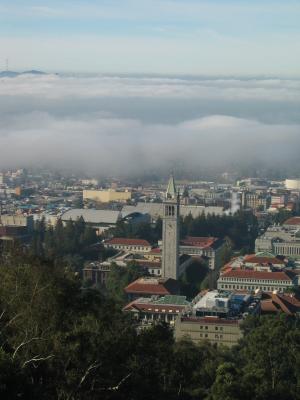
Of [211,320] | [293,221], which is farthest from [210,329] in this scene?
[293,221]

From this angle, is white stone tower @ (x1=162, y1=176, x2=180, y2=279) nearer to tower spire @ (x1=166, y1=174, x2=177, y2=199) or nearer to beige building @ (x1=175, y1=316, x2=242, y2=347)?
tower spire @ (x1=166, y1=174, x2=177, y2=199)

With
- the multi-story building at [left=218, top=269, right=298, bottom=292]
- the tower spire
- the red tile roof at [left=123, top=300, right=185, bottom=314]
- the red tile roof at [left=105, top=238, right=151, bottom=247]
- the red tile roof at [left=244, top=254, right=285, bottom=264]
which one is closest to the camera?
the red tile roof at [left=123, top=300, right=185, bottom=314]

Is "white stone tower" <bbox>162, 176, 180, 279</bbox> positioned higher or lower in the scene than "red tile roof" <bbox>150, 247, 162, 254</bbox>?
higher

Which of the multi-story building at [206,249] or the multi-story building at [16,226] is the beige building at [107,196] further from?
the multi-story building at [206,249]

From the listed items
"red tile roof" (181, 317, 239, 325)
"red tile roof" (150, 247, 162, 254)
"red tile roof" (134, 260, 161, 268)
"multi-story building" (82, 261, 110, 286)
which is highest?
"red tile roof" (181, 317, 239, 325)

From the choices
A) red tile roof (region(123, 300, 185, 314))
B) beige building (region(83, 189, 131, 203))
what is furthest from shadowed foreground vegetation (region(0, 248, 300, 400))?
beige building (region(83, 189, 131, 203))

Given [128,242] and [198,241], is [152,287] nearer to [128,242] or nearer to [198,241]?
[128,242]

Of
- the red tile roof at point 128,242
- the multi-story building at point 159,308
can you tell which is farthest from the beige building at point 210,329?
the red tile roof at point 128,242
